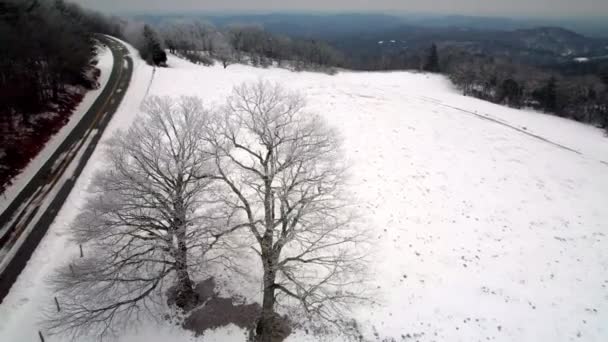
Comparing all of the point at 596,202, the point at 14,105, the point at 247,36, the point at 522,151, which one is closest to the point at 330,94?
the point at 522,151

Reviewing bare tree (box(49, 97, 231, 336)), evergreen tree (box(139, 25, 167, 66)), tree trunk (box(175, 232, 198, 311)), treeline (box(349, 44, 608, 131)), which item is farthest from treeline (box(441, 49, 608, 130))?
tree trunk (box(175, 232, 198, 311))

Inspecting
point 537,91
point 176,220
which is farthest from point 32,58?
point 537,91

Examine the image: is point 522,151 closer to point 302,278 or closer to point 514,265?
point 514,265

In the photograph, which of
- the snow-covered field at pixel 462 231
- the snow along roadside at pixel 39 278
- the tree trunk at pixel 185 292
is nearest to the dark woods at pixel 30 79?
the snow-covered field at pixel 462 231

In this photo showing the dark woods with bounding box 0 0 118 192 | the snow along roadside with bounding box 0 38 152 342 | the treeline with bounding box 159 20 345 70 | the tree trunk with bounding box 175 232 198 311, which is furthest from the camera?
the treeline with bounding box 159 20 345 70

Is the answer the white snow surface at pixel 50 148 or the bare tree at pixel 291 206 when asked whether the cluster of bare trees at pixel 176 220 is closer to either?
the bare tree at pixel 291 206

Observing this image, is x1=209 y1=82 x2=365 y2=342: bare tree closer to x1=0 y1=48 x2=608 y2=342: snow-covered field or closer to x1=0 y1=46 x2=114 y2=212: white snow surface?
x1=0 y1=48 x2=608 y2=342: snow-covered field
